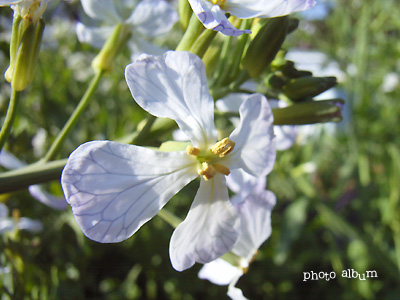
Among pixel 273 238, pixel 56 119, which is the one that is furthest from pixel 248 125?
pixel 273 238

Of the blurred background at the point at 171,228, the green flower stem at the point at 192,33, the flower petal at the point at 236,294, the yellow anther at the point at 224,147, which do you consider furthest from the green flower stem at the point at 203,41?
the blurred background at the point at 171,228

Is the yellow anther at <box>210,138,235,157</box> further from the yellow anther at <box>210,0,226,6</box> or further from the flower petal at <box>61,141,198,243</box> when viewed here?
the yellow anther at <box>210,0,226,6</box>

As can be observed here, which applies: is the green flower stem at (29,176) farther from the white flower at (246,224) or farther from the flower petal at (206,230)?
the white flower at (246,224)

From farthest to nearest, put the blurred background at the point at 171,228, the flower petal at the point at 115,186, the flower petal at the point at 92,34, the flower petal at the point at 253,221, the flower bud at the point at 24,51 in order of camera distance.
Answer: the blurred background at the point at 171,228, the flower petal at the point at 92,34, the flower petal at the point at 253,221, the flower bud at the point at 24,51, the flower petal at the point at 115,186

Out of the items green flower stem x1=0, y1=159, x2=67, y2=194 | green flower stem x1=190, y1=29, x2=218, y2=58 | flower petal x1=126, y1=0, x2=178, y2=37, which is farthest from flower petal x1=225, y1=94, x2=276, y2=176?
flower petal x1=126, y1=0, x2=178, y2=37

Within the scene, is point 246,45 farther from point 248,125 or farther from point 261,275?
point 261,275

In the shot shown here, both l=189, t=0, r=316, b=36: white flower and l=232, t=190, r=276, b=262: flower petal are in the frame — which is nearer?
l=189, t=0, r=316, b=36: white flower
